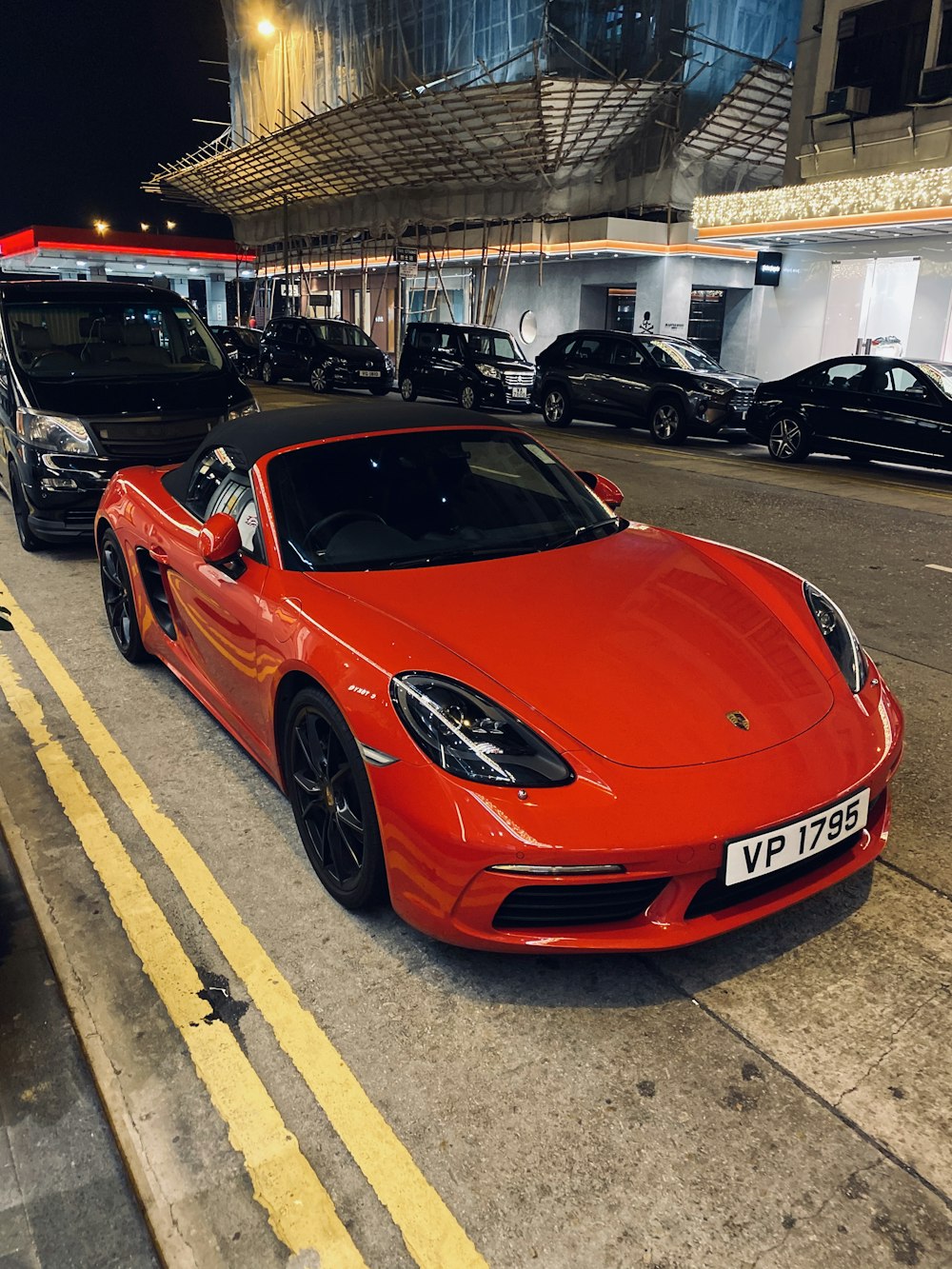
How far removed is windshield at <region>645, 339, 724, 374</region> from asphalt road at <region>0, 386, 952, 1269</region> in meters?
13.5

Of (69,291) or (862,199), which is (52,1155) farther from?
(862,199)

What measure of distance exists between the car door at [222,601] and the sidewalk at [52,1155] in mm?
1143

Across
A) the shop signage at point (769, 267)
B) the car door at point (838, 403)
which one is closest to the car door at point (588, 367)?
the car door at point (838, 403)

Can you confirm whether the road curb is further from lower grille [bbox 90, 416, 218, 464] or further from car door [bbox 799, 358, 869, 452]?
car door [bbox 799, 358, 869, 452]

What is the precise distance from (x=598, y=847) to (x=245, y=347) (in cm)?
2945

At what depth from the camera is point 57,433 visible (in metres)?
7.24

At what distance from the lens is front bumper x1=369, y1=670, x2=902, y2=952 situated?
2459mm

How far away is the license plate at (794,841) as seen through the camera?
8.32 feet

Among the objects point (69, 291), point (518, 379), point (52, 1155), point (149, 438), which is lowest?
point (52, 1155)

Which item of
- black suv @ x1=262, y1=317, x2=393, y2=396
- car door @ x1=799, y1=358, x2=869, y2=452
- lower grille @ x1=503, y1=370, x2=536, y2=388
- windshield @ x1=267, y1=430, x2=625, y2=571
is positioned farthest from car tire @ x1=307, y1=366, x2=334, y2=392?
windshield @ x1=267, y1=430, x2=625, y2=571

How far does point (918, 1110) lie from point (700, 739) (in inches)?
39.6

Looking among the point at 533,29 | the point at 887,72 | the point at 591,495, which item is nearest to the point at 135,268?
the point at 533,29

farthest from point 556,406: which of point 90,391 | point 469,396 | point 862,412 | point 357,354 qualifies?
point 90,391

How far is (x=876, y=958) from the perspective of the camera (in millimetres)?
2891
